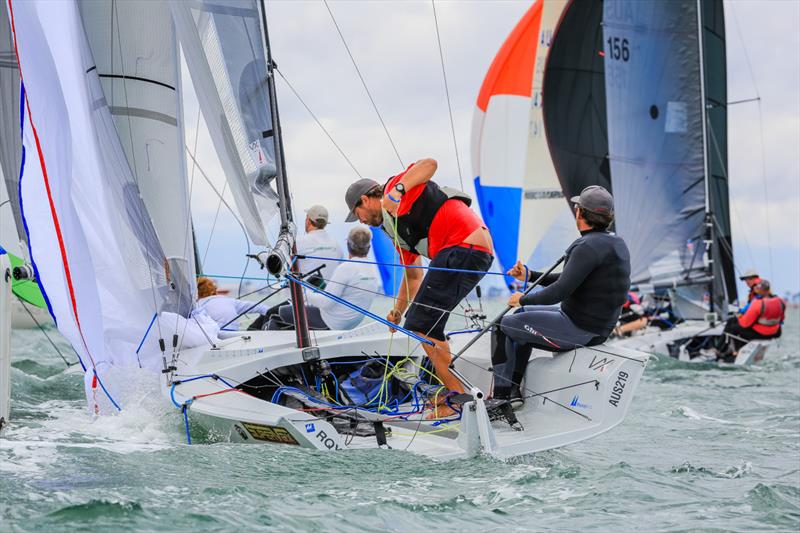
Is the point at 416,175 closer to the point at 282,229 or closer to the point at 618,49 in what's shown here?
the point at 282,229

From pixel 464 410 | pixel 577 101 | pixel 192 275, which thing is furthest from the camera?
pixel 577 101

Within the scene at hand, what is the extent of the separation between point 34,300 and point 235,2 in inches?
106

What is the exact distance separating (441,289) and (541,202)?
1273 cm

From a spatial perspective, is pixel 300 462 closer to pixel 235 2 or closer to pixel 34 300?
pixel 235 2

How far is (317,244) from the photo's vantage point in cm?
654

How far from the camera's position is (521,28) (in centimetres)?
1727

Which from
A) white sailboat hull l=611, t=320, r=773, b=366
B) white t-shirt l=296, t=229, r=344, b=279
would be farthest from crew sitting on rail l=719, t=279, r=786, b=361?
white t-shirt l=296, t=229, r=344, b=279

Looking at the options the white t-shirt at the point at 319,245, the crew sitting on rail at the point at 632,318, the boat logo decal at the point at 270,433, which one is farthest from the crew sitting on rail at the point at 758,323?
the boat logo decal at the point at 270,433

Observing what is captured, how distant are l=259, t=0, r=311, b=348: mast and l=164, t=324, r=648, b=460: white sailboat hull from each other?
6.9 inches

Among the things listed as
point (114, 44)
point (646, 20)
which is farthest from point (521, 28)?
point (114, 44)

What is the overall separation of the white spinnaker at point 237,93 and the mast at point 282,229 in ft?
0.14

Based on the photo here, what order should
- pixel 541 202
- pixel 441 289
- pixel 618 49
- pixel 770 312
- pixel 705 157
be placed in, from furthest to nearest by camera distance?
pixel 541 202 < pixel 618 49 < pixel 705 157 < pixel 770 312 < pixel 441 289

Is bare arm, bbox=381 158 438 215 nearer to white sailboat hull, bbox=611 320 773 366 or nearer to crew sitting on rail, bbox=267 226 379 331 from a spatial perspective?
crew sitting on rail, bbox=267 226 379 331

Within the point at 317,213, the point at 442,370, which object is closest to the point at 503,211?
the point at 317,213
